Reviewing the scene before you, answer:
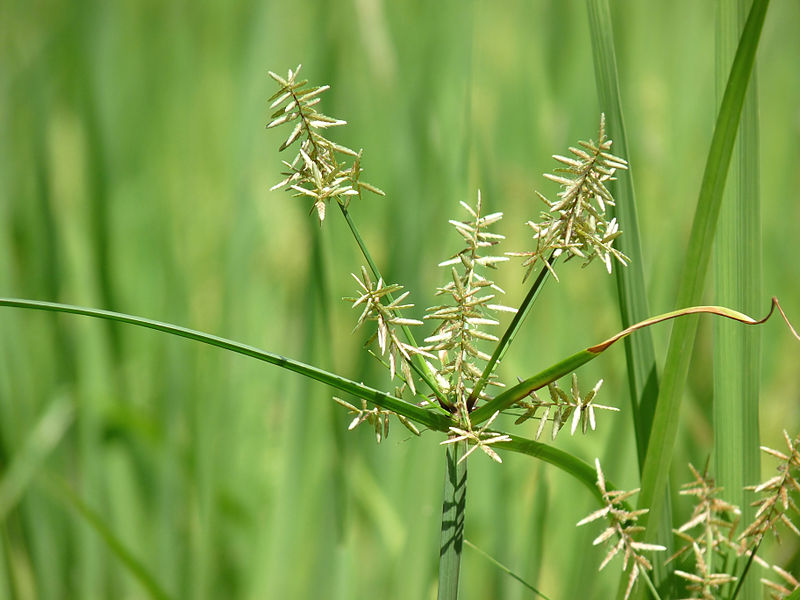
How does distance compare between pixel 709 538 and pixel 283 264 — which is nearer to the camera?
pixel 709 538

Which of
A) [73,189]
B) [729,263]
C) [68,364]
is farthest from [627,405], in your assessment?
[73,189]

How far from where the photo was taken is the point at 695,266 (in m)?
0.23

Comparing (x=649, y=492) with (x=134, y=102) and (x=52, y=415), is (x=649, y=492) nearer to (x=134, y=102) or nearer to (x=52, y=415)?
(x=52, y=415)

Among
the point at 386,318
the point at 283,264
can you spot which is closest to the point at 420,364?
the point at 386,318

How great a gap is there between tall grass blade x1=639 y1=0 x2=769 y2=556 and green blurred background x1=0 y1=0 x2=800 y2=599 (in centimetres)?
19

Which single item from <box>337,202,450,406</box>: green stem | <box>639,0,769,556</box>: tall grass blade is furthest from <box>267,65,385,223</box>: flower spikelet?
<box>639,0,769,556</box>: tall grass blade

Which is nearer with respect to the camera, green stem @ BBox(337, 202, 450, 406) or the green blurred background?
green stem @ BBox(337, 202, 450, 406)

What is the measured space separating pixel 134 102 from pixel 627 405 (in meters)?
0.63

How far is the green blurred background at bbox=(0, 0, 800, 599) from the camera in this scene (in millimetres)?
537

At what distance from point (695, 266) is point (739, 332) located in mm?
62

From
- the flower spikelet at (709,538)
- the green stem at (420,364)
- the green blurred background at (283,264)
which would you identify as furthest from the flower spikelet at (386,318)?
the green blurred background at (283,264)

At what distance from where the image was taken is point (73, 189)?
79 cm

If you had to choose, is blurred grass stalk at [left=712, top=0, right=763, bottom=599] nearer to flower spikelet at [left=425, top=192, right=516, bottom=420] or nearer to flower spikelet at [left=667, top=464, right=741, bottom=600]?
flower spikelet at [left=667, top=464, right=741, bottom=600]

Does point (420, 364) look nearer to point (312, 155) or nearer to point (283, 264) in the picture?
point (312, 155)
